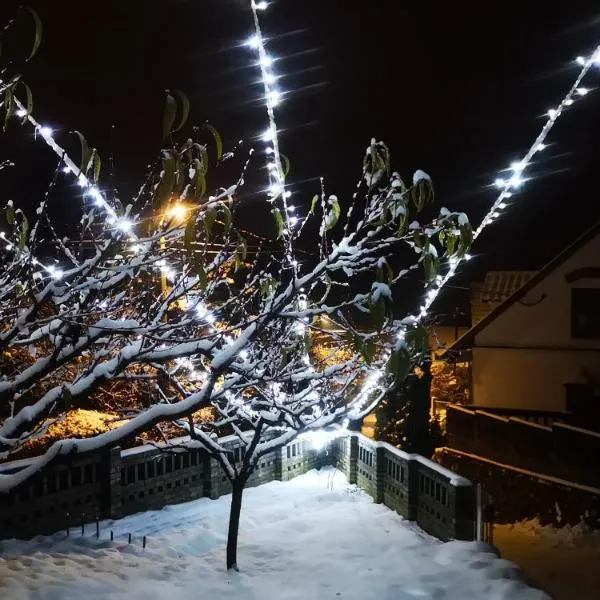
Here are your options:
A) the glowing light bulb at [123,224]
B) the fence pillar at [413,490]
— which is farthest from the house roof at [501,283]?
the glowing light bulb at [123,224]

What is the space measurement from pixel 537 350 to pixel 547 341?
0.41 meters

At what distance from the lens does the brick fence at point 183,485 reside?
392 inches

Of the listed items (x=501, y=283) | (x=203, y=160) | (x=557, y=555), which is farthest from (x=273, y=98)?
(x=501, y=283)

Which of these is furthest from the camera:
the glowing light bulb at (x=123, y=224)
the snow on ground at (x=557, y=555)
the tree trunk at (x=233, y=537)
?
the snow on ground at (x=557, y=555)

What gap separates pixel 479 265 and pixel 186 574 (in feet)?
103

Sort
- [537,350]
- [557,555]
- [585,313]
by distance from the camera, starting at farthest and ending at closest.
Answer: [537,350] < [585,313] < [557,555]

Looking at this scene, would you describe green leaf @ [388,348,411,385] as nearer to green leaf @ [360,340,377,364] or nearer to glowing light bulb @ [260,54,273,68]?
green leaf @ [360,340,377,364]

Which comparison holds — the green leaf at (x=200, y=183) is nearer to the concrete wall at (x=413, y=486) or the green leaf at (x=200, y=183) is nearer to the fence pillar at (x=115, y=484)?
the concrete wall at (x=413, y=486)

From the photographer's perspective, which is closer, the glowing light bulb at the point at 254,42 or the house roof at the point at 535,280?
the glowing light bulb at the point at 254,42

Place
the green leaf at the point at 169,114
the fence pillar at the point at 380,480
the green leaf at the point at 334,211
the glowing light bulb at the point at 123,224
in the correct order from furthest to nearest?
the fence pillar at the point at 380,480 → the glowing light bulb at the point at 123,224 → the green leaf at the point at 334,211 → the green leaf at the point at 169,114

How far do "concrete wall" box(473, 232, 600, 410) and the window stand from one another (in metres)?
0.15

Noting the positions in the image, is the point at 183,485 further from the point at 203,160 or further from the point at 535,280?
the point at 535,280

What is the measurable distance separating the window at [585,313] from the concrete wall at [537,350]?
15 cm

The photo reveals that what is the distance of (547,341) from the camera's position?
61.1ft
